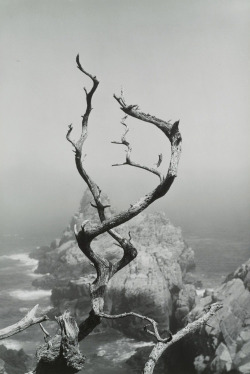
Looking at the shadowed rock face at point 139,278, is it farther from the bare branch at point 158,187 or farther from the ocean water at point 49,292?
the bare branch at point 158,187

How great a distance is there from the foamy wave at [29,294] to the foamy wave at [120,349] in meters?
24.0

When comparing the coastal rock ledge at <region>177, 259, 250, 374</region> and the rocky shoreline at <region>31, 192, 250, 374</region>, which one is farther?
the rocky shoreline at <region>31, 192, 250, 374</region>

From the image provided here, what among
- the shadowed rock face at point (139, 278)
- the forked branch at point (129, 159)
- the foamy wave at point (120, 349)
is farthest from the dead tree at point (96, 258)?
the foamy wave at point (120, 349)

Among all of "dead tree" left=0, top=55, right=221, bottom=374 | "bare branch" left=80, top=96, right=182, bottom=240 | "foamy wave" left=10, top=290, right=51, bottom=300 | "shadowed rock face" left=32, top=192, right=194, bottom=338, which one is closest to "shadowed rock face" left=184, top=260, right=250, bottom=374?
"shadowed rock face" left=32, top=192, right=194, bottom=338

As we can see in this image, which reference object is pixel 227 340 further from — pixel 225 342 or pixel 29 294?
pixel 29 294

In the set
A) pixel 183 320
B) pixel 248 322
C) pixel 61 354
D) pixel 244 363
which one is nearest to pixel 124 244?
pixel 61 354

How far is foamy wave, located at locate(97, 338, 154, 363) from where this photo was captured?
42781mm

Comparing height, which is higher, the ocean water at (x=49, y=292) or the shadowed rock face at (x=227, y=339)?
the ocean water at (x=49, y=292)

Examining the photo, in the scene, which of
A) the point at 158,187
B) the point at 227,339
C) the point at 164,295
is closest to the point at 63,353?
the point at 158,187

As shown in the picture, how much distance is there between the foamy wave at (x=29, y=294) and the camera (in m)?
66.3

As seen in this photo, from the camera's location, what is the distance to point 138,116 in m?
6.46

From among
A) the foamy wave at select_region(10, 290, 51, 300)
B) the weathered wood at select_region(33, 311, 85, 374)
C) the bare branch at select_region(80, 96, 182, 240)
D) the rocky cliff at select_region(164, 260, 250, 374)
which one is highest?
the foamy wave at select_region(10, 290, 51, 300)

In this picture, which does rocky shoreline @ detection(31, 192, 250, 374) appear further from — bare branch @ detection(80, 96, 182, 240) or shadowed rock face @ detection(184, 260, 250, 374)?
bare branch @ detection(80, 96, 182, 240)

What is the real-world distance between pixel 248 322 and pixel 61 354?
37389 millimetres
